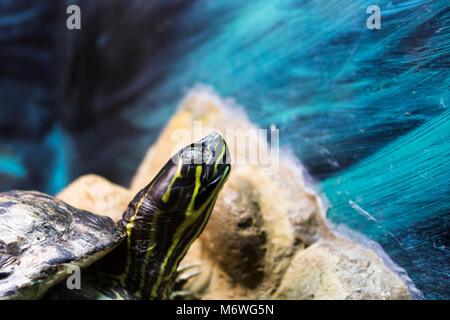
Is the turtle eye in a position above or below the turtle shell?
above

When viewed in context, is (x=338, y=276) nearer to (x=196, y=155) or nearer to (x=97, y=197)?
(x=196, y=155)

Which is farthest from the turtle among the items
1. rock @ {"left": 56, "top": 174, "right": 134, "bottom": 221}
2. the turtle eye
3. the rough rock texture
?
rock @ {"left": 56, "top": 174, "right": 134, "bottom": 221}

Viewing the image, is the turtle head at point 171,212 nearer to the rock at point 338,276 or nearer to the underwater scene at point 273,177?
the underwater scene at point 273,177

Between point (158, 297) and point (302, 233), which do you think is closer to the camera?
point (158, 297)

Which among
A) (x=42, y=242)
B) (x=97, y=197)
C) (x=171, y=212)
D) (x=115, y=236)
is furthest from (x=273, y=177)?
(x=42, y=242)

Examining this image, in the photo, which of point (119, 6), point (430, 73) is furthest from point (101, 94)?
point (430, 73)

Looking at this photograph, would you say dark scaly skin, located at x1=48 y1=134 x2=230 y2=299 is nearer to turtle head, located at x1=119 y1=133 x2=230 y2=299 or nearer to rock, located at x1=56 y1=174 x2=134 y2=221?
turtle head, located at x1=119 y1=133 x2=230 y2=299

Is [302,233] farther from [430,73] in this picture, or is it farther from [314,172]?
[430,73]

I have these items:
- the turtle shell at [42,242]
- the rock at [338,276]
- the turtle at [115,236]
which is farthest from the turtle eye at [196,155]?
the rock at [338,276]
